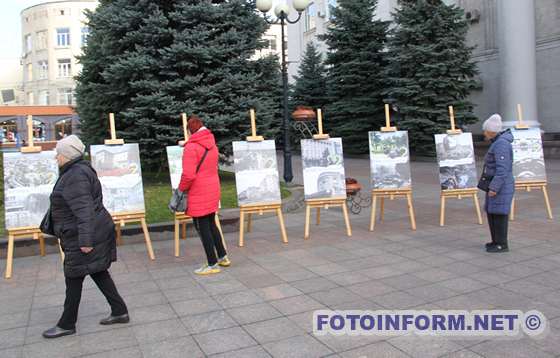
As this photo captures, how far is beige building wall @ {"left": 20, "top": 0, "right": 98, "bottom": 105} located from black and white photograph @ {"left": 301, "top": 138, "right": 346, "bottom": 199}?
60.4 meters

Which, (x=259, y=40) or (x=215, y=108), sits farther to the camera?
(x=259, y=40)

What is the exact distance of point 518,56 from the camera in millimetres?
20297

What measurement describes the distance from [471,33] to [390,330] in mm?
22810

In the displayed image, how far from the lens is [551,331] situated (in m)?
4.07

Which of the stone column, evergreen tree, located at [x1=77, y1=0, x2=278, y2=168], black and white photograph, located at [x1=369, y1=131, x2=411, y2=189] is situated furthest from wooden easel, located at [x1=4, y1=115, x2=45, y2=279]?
the stone column

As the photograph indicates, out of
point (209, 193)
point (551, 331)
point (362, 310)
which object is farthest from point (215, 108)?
point (551, 331)

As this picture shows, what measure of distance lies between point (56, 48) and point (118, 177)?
63.6 m

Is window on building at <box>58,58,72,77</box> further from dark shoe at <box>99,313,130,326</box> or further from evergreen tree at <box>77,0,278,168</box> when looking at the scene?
dark shoe at <box>99,313,130,326</box>

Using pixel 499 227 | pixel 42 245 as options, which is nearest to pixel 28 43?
pixel 42 245

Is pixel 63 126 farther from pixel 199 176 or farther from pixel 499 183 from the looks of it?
pixel 499 183

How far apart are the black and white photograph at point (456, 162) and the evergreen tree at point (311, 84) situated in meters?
21.0

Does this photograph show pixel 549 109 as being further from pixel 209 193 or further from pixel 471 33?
pixel 209 193

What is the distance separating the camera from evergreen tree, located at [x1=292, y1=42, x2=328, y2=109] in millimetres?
29703

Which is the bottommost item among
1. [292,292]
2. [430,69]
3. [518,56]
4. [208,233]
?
[292,292]
